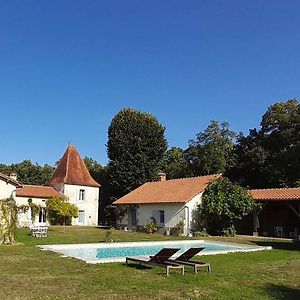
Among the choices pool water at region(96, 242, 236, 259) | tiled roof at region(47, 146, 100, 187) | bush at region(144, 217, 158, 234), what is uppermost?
tiled roof at region(47, 146, 100, 187)

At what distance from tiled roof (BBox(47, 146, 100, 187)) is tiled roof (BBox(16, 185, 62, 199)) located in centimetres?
194

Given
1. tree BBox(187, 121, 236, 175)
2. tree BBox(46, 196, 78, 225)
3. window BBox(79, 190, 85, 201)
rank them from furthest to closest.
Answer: tree BBox(187, 121, 236, 175) < window BBox(79, 190, 85, 201) < tree BBox(46, 196, 78, 225)

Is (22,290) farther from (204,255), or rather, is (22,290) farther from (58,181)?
(58,181)

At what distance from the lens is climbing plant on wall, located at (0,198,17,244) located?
21484 mm

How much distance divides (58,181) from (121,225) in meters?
11.2

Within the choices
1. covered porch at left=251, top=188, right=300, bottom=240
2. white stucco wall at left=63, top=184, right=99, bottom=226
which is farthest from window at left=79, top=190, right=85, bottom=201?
covered porch at left=251, top=188, right=300, bottom=240

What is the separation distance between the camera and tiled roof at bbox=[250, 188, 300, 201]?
29.7m

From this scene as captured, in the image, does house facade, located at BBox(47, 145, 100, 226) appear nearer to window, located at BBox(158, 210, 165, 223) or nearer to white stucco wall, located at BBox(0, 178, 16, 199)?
window, located at BBox(158, 210, 165, 223)

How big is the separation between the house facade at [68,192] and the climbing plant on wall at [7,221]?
21.0 metres

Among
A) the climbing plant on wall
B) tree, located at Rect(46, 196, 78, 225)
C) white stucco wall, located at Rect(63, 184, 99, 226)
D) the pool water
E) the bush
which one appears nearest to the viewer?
the pool water

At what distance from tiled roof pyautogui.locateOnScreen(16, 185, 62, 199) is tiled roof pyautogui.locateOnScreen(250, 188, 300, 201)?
76.0 ft

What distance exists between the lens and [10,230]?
21.7m

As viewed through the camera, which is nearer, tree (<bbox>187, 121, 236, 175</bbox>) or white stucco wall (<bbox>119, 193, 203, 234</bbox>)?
white stucco wall (<bbox>119, 193, 203, 234</bbox>)

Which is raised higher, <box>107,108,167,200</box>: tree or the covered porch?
<box>107,108,167,200</box>: tree
